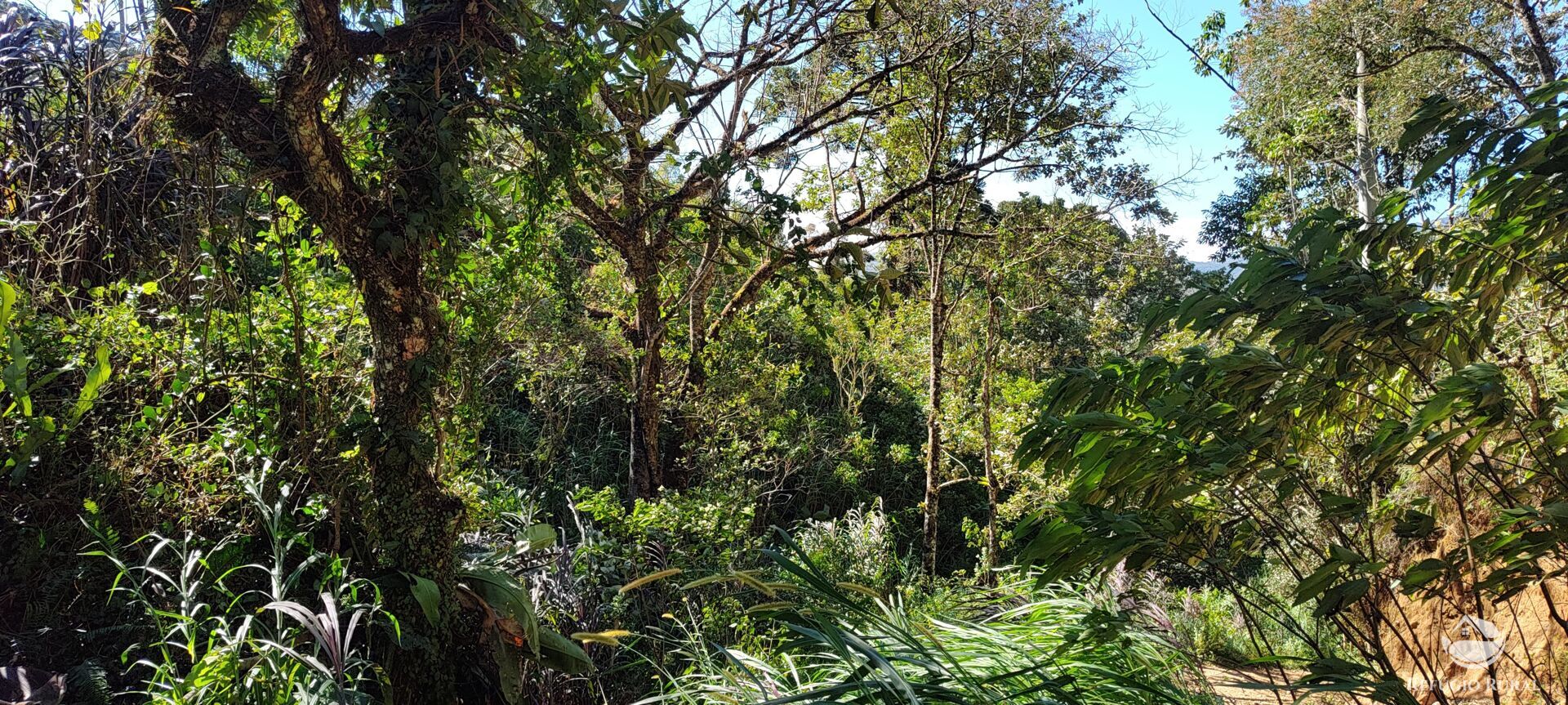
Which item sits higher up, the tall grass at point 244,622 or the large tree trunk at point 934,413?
the large tree trunk at point 934,413

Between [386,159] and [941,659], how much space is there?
2093 mm

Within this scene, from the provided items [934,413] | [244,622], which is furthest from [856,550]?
[244,622]

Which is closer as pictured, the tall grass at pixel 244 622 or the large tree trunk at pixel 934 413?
the tall grass at pixel 244 622

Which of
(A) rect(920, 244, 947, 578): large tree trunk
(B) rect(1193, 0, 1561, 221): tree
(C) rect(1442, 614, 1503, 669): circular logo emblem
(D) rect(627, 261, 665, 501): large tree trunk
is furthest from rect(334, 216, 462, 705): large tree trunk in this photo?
(B) rect(1193, 0, 1561, 221): tree

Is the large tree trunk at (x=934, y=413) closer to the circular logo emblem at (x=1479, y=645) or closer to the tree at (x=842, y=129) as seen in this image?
the tree at (x=842, y=129)

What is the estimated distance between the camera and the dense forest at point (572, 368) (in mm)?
1694

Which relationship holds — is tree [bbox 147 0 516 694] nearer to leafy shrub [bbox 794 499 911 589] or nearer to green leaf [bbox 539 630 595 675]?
green leaf [bbox 539 630 595 675]

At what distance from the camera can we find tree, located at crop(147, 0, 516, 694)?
2.42 meters

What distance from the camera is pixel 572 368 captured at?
6.41 m

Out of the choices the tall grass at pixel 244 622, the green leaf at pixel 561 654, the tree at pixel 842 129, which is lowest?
the green leaf at pixel 561 654

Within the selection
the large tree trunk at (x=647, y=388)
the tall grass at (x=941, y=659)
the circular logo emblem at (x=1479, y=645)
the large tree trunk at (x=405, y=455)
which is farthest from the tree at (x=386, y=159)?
the large tree trunk at (x=647, y=388)

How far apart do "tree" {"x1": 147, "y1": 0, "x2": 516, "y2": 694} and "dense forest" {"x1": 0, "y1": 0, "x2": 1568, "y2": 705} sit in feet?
0.04

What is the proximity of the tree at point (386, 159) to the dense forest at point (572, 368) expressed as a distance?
1cm

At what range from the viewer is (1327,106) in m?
10.1
